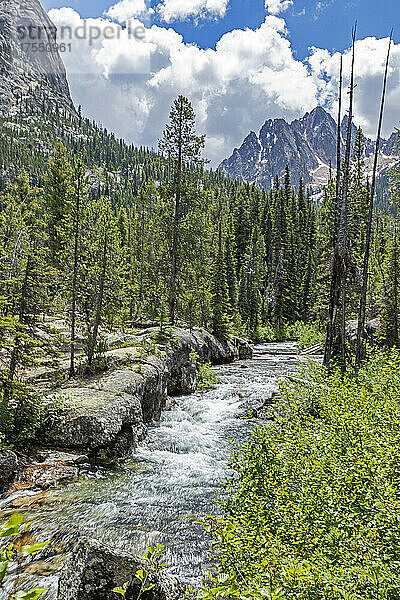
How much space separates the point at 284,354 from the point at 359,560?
3077 centimetres

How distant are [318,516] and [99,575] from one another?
2.83m

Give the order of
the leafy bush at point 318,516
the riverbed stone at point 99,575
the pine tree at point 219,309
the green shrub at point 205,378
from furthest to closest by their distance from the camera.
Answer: the pine tree at point 219,309 < the green shrub at point 205,378 < the riverbed stone at point 99,575 < the leafy bush at point 318,516

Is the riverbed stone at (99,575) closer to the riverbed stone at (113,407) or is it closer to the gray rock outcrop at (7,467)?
the gray rock outcrop at (7,467)

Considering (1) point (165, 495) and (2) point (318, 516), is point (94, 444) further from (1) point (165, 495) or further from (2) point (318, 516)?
(2) point (318, 516)

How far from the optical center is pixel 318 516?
14.7 feet

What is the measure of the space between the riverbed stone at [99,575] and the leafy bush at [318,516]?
3.39ft

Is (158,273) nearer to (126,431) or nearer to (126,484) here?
(126,431)

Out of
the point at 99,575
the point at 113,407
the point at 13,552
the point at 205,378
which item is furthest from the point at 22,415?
the point at 205,378

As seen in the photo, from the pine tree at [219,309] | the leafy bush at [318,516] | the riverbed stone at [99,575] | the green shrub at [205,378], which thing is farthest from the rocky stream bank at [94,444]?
the pine tree at [219,309]

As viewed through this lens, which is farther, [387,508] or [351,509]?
[351,509]

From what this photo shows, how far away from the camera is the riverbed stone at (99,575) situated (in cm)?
456

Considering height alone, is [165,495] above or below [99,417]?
below

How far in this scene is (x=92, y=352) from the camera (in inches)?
545

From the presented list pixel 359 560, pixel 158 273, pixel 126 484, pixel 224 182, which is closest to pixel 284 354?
pixel 158 273
